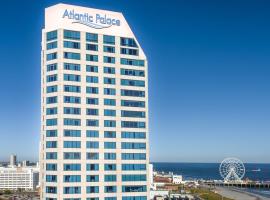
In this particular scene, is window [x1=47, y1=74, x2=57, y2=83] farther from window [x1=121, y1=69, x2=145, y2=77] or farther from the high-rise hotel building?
window [x1=121, y1=69, x2=145, y2=77]

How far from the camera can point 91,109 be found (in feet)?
337

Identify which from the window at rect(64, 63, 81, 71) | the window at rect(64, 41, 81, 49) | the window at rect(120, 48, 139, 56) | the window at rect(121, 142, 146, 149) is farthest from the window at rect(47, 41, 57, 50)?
the window at rect(121, 142, 146, 149)

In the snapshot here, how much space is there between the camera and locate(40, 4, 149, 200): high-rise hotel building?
10000 centimetres

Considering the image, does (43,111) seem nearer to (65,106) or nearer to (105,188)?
(65,106)

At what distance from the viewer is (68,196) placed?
99188 mm

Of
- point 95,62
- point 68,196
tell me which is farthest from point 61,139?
point 95,62

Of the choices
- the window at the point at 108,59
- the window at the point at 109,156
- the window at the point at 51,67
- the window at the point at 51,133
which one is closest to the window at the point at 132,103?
the window at the point at 108,59

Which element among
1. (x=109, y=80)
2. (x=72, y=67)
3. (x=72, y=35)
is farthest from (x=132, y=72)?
(x=72, y=35)

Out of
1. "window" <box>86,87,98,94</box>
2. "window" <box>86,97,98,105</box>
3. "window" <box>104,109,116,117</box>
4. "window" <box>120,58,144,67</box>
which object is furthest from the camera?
"window" <box>120,58,144,67</box>

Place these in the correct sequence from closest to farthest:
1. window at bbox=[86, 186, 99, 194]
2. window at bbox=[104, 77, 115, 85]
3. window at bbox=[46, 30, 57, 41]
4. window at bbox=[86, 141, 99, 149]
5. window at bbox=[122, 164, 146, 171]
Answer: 1. window at bbox=[86, 186, 99, 194]
2. window at bbox=[86, 141, 99, 149]
3. window at bbox=[46, 30, 57, 41]
4. window at bbox=[104, 77, 115, 85]
5. window at bbox=[122, 164, 146, 171]

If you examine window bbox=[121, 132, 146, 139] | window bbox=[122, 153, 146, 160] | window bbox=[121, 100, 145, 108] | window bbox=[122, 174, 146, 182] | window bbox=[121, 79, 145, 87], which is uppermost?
window bbox=[121, 79, 145, 87]

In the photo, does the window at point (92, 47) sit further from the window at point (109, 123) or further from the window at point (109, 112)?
the window at point (109, 123)

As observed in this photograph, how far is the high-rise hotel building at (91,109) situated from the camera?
10000 cm

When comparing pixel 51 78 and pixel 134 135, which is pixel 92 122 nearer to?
pixel 134 135
